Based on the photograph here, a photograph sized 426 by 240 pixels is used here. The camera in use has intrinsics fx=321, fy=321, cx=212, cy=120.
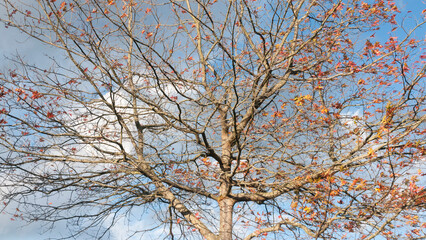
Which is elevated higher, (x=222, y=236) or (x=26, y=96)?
(x=26, y=96)

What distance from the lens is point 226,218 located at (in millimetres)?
7262

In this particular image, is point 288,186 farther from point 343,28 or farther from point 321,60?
point 343,28

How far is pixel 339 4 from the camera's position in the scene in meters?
7.29

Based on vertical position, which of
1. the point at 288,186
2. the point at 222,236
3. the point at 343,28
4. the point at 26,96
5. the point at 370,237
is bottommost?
the point at 370,237

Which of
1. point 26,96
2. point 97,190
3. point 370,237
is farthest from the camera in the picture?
point 97,190

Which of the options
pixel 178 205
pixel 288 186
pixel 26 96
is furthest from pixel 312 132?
pixel 26 96

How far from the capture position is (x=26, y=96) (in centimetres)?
677

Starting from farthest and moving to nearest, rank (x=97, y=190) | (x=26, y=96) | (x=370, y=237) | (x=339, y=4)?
(x=97, y=190), (x=339, y=4), (x=26, y=96), (x=370, y=237)

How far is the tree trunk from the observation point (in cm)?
708

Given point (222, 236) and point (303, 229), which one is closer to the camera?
point (222, 236)

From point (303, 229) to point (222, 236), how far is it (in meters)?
2.01

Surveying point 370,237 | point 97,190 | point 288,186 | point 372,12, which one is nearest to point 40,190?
point 97,190

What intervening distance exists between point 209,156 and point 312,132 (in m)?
2.43

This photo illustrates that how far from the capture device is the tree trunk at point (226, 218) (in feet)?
23.2
